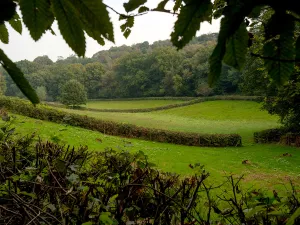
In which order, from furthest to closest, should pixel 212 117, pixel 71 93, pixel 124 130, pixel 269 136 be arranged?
pixel 71 93, pixel 212 117, pixel 269 136, pixel 124 130

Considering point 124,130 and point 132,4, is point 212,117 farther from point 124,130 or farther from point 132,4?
point 132,4

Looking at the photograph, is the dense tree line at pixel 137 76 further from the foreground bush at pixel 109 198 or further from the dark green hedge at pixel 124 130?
the foreground bush at pixel 109 198

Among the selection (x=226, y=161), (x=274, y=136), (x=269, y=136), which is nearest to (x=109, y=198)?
(x=226, y=161)

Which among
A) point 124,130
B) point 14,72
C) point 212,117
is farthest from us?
point 212,117

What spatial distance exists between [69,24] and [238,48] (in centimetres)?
55

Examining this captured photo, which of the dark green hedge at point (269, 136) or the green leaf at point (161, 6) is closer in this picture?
the green leaf at point (161, 6)

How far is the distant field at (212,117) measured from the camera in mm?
36031

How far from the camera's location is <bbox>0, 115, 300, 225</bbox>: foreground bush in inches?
60.2

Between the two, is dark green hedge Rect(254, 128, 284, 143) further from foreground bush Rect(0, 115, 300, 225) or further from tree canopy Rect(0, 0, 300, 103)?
tree canopy Rect(0, 0, 300, 103)

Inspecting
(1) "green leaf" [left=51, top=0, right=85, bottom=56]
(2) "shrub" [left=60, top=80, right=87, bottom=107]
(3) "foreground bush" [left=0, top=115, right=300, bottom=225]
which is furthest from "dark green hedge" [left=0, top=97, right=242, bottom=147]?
(2) "shrub" [left=60, top=80, right=87, bottom=107]

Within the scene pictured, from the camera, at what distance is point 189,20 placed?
855 mm

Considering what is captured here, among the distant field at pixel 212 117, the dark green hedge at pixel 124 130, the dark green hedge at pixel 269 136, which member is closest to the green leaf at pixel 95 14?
the dark green hedge at pixel 124 130

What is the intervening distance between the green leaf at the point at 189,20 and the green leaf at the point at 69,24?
320 millimetres

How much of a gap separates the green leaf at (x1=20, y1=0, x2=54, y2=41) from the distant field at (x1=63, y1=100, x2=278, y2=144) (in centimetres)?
3293
